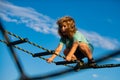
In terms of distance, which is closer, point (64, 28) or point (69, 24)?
point (64, 28)

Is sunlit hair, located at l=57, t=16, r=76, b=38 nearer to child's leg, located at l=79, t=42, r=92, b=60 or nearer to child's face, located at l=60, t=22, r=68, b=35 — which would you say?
child's face, located at l=60, t=22, r=68, b=35

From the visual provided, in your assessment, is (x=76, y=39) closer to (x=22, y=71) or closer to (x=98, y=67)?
(x=98, y=67)

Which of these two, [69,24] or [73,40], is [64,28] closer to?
[69,24]

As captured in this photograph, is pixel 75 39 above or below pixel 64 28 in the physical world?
below

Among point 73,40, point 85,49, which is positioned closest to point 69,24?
point 73,40

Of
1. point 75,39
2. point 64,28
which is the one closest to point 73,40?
point 75,39

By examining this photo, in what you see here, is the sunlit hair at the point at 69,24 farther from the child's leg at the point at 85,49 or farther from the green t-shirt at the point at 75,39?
the child's leg at the point at 85,49

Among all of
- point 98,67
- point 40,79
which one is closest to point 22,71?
point 40,79

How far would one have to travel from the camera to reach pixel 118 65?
3.26 meters

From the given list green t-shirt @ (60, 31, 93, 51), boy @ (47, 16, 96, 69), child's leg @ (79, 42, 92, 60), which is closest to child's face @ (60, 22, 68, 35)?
boy @ (47, 16, 96, 69)

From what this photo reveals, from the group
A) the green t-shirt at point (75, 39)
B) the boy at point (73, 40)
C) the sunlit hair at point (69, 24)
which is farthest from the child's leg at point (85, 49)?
the sunlit hair at point (69, 24)

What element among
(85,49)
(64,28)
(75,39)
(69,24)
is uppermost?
(69,24)

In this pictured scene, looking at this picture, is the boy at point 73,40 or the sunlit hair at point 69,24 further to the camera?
the sunlit hair at point 69,24

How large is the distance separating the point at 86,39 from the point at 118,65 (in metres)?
2.41
